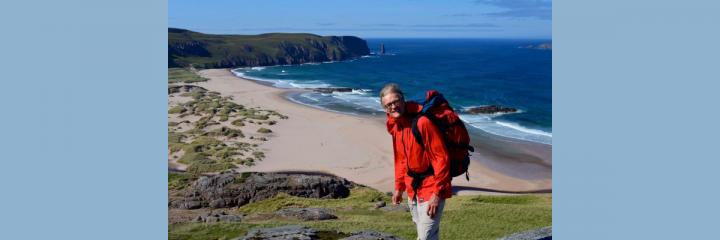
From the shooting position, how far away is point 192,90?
168ft

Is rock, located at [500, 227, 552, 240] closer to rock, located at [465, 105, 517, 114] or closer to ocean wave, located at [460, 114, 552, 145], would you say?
ocean wave, located at [460, 114, 552, 145]

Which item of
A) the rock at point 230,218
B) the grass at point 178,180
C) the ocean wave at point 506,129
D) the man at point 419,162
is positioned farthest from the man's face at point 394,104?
the ocean wave at point 506,129

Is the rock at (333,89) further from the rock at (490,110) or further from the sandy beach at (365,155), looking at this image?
the rock at (490,110)

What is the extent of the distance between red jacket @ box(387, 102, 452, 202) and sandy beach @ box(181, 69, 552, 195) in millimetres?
19436

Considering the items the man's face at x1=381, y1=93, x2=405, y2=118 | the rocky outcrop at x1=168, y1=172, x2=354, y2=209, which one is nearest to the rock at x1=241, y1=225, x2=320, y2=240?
the man's face at x1=381, y1=93, x2=405, y2=118

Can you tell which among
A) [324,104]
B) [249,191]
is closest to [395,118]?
[249,191]

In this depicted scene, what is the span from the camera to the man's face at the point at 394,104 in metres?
5.42

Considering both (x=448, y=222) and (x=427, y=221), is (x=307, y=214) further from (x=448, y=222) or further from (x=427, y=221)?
(x=427, y=221)

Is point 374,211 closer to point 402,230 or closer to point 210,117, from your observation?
point 402,230

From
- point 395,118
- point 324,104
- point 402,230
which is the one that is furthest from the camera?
point 324,104

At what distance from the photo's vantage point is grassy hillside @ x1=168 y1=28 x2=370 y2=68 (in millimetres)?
86625

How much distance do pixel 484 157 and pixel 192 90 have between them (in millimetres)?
28156

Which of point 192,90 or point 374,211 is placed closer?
point 374,211

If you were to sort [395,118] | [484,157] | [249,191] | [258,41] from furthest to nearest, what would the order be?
[258,41] < [484,157] < [249,191] < [395,118]
